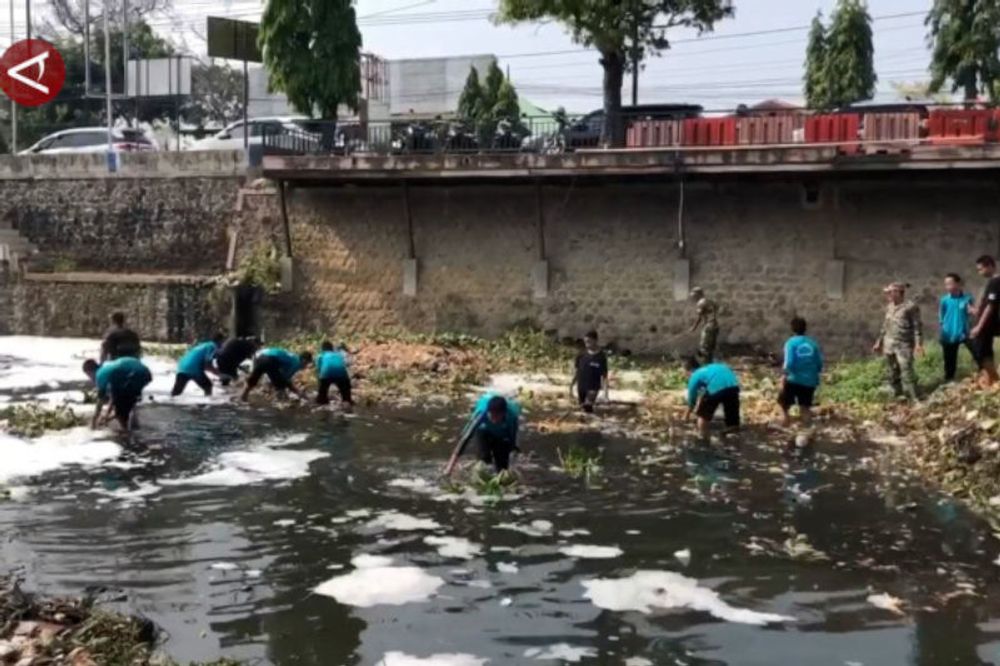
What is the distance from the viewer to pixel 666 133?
20.5 meters

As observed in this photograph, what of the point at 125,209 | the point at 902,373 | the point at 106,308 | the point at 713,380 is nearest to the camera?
the point at 713,380

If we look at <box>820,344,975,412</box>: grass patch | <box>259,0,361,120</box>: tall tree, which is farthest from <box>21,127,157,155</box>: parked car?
<box>820,344,975,412</box>: grass patch

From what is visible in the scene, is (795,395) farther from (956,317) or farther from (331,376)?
(331,376)

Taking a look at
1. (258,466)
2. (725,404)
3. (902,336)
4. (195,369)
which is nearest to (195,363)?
(195,369)

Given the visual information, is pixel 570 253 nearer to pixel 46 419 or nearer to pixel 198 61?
pixel 46 419

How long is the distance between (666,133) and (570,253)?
3.16 m

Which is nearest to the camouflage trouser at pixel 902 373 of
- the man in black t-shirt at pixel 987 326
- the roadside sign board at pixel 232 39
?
the man in black t-shirt at pixel 987 326

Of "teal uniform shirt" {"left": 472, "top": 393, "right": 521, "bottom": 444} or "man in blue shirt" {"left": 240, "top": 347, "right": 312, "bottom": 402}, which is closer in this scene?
"teal uniform shirt" {"left": 472, "top": 393, "right": 521, "bottom": 444}

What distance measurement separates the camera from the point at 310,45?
26.3 metres

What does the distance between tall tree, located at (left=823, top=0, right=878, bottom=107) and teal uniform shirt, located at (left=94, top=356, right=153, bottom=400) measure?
1104 inches

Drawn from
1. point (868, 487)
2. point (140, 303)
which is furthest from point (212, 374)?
point (868, 487)

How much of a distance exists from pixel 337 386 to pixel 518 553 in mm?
8171

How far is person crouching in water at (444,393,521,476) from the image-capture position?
11055 millimetres

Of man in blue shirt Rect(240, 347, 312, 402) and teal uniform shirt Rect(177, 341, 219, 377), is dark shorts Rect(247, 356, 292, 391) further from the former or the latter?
teal uniform shirt Rect(177, 341, 219, 377)
